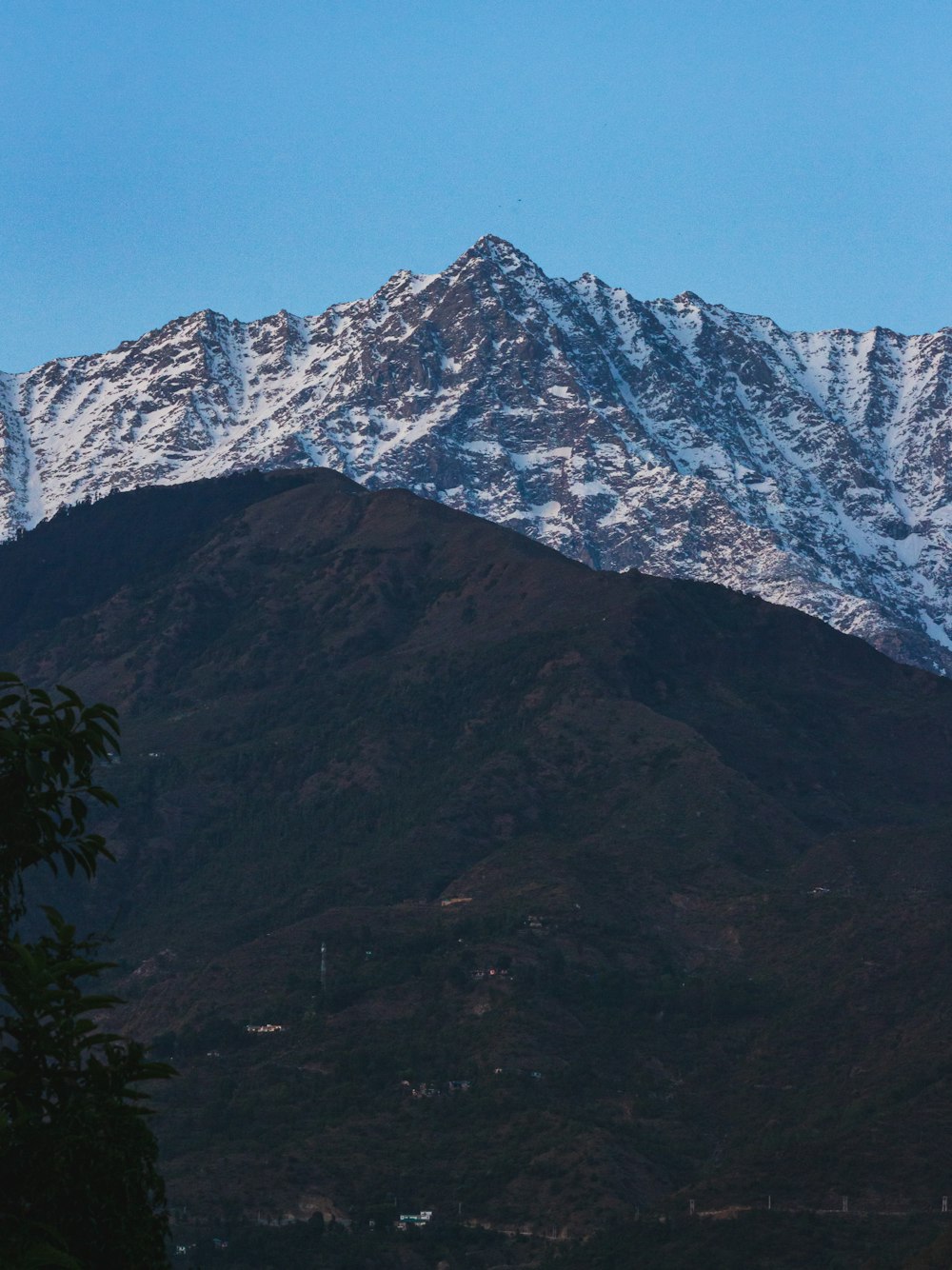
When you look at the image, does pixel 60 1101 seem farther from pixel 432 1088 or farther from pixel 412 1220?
pixel 432 1088

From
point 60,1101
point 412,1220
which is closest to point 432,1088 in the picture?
point 412,1220

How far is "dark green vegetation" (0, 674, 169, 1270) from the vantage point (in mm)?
26141

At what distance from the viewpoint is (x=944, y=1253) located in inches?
4872

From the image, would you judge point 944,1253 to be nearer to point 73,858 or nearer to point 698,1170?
point 698,1170

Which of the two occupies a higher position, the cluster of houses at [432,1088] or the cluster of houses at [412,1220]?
the cluster of houses at [432,1088]

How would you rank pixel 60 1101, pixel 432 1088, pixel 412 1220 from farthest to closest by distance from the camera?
pixel 432 1088 < pixel 412 1220 < pixel 60 1101

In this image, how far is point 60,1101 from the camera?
26.8 metres

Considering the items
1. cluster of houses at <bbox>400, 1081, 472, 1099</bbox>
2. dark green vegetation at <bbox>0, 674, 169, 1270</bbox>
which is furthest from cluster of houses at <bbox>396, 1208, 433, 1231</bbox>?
dark green vegetation at <bbox>0, 674, 169, 1270</bbox>

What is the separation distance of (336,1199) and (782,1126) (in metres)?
35.6

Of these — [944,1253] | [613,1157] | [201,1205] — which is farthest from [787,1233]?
[201,1205]

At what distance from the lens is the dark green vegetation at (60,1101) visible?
26141 millimetres

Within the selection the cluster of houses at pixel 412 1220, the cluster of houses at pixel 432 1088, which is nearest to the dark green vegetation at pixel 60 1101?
the cluster of houses at pixel 412 1220

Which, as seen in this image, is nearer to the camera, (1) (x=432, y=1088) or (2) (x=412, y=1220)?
(2) (x=412, y=1220)

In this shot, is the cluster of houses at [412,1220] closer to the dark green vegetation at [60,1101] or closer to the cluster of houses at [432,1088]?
the cluster of houses at [432,1088]
